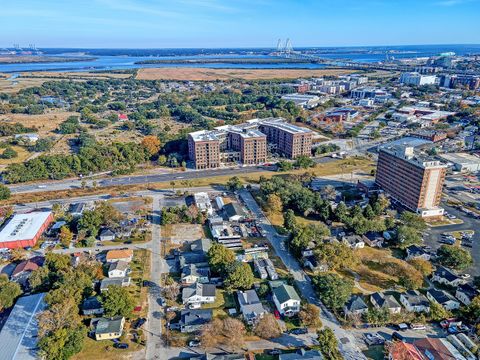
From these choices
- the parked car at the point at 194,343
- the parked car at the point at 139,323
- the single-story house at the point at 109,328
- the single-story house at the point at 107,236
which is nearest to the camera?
the parked car at the point at 194,343

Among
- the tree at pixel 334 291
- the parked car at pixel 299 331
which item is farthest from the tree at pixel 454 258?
the parked car at pixel 299 331

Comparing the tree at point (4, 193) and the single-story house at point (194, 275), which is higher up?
the tree at point (4, 193)

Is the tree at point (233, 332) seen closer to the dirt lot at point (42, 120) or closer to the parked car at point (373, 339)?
the parked car at point (373, 339)

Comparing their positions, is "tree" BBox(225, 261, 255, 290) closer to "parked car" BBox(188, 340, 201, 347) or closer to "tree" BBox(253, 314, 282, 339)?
"tree" BBox(253, 314, 282, 339)

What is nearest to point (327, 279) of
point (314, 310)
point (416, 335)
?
point (314, 310)

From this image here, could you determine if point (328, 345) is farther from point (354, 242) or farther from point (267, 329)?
point (354, 242)

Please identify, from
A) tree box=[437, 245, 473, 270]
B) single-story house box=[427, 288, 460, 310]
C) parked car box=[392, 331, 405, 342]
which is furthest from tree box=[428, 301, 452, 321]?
tree box=[437, 245, 473, 270]
